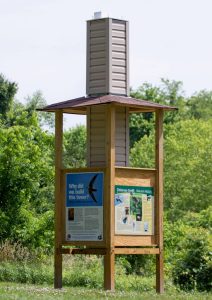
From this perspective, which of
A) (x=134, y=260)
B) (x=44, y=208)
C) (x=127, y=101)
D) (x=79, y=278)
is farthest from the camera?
(x=44, y=208)

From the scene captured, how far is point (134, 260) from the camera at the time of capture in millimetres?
31828

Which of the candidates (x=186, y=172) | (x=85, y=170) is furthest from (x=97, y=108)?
(x=186, y=172)

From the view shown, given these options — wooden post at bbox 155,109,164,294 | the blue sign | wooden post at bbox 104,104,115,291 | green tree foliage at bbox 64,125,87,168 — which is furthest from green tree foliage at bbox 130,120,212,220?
wooden post at bbox 104,104,115,291

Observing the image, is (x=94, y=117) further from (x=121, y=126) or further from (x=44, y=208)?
(x=44, y=208)

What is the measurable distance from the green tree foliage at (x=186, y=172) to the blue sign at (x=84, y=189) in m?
31.5

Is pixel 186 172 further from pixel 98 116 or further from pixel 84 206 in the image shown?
pixel 84 206

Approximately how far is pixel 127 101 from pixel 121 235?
2.83 m

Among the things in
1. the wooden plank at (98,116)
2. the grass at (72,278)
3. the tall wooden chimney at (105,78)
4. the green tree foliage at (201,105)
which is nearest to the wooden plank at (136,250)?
the grass at (72,278)

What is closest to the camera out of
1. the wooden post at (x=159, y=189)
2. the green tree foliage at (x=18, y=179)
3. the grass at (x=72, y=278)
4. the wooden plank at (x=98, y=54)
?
the grass at (x=72, y=278)

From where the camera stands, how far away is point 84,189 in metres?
22.0

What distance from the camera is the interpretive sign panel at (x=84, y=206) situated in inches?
858

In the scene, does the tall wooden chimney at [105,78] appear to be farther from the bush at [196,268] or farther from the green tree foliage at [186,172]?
the green tree foliage at [186,172]

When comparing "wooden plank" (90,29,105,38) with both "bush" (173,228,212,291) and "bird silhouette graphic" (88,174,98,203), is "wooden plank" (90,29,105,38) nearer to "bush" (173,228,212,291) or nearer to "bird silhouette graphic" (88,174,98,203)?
"bird silhouette graphic" (88,174,98,203)

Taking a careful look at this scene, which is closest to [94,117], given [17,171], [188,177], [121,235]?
[121,235]
